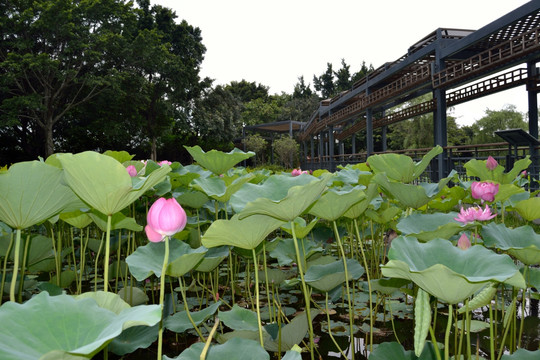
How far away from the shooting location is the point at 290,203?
888mm

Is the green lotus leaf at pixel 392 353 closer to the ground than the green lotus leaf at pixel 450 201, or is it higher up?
closer to the ground

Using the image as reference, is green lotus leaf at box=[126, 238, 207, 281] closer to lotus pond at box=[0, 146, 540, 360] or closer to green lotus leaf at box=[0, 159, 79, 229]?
lotus pond at box=[0, 146, 540, 360]

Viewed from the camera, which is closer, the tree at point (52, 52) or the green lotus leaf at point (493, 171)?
the green lotus leaf at point (493, 171)

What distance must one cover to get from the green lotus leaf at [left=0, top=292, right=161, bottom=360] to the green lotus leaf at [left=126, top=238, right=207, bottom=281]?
0.40 m

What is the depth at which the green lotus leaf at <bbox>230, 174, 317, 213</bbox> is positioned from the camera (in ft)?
3.58

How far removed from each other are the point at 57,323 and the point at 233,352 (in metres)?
0.33

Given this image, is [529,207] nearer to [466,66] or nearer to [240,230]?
[240,230]

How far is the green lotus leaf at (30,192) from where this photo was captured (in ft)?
2.72

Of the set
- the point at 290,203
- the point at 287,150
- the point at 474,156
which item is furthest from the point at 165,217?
the point at 287,150

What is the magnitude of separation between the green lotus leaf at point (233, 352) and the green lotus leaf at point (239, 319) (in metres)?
0.40

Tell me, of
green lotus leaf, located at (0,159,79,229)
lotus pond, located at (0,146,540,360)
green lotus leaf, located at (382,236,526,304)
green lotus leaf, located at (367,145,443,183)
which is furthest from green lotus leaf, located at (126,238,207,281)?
green lotus leaf, located at (367,145,443,183)

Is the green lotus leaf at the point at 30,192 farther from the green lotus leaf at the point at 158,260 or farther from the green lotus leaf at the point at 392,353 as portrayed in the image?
the green lotus leaf at the point at 392,353

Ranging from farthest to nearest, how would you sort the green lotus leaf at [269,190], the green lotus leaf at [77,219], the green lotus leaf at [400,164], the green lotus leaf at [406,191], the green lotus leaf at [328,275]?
the green lotus leaf at [400,164]
the green lotus leaf at [77,219]
the green lotus leaf at [406,191]
the green lotus leaf at [328,275]
the green lotus leaf at [269,190]

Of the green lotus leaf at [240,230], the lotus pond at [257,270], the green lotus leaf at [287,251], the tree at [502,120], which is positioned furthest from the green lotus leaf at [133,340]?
the tree at [502,120]
